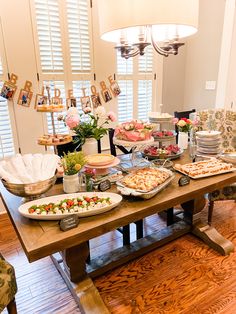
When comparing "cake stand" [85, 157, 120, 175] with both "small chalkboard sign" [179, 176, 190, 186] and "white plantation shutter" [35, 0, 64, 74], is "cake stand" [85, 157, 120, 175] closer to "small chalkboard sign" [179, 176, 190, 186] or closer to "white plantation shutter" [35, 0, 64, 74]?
"small chalkboard sign" [179, 176, 190, 186]

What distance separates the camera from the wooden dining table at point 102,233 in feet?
3.41

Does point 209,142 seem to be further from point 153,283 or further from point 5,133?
point 5,133

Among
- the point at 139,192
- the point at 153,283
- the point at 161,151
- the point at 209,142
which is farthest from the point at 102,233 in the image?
the point at 209,142

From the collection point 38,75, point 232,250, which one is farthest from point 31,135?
point 232,250

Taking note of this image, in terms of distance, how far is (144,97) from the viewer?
133 inches

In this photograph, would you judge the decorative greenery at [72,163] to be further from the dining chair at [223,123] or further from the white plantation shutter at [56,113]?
the dining chair at [223,123]

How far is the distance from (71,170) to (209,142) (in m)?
1.21

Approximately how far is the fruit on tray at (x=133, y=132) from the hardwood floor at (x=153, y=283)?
1.03 metres

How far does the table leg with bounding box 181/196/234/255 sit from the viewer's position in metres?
1.97

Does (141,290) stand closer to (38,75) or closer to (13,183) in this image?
(13,183)

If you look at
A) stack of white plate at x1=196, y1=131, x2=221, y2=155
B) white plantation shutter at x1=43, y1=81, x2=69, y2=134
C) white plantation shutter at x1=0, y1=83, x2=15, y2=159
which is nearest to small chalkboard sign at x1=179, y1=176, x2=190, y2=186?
stack of white plate at x1=196, y1=131, x2=221, y2=155

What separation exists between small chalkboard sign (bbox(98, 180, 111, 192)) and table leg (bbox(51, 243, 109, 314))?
1.17 feet

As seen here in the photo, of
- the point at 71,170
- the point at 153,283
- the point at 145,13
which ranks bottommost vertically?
the point at 153,283

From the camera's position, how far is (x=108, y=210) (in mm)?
1214
